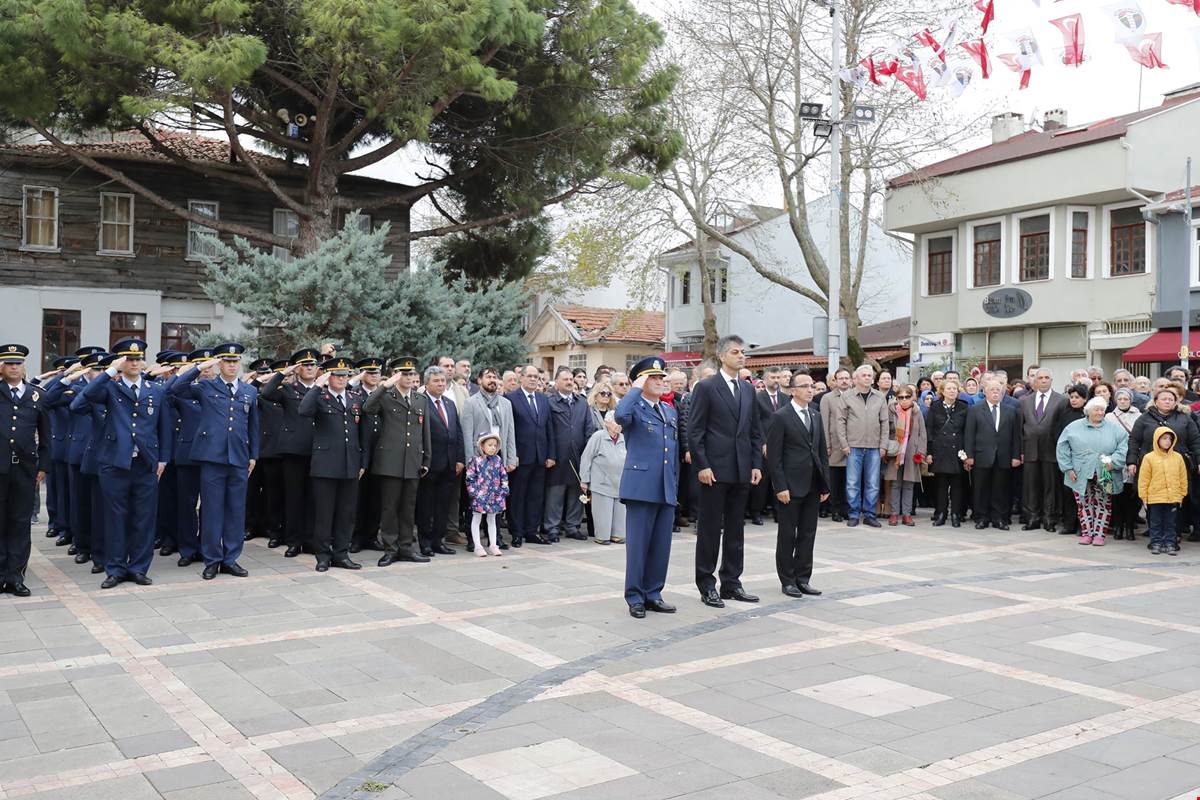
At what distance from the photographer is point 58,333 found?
88.1 feet

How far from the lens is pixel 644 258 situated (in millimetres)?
29953

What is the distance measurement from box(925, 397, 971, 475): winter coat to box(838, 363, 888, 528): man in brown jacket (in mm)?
767

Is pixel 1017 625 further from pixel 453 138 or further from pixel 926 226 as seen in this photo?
pixel 926 226

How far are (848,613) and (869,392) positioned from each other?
660 centimetres

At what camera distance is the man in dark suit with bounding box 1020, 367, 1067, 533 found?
1364cm

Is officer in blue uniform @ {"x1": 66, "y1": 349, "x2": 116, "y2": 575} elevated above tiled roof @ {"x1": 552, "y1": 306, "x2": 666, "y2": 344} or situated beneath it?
situated beneath

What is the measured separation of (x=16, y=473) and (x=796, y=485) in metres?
6.22

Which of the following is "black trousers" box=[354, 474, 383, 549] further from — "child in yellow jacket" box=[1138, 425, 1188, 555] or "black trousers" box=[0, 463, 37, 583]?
"child in yellow jacket" box=[1138, 425, 1188, 555]

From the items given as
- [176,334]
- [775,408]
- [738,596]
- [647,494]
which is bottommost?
[738,596]

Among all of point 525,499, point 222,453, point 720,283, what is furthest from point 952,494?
point 720,283

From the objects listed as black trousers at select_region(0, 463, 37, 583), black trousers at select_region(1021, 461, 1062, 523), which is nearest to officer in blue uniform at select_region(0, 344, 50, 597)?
black trousers at select_region(0, 463, 37, 583)

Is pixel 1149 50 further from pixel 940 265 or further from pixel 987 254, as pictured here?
pixel 940 265

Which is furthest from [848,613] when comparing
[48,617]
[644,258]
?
[644,258]

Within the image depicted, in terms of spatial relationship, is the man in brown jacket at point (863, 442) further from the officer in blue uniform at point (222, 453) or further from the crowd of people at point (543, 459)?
the officer in blue uniform at point (222, 453)
